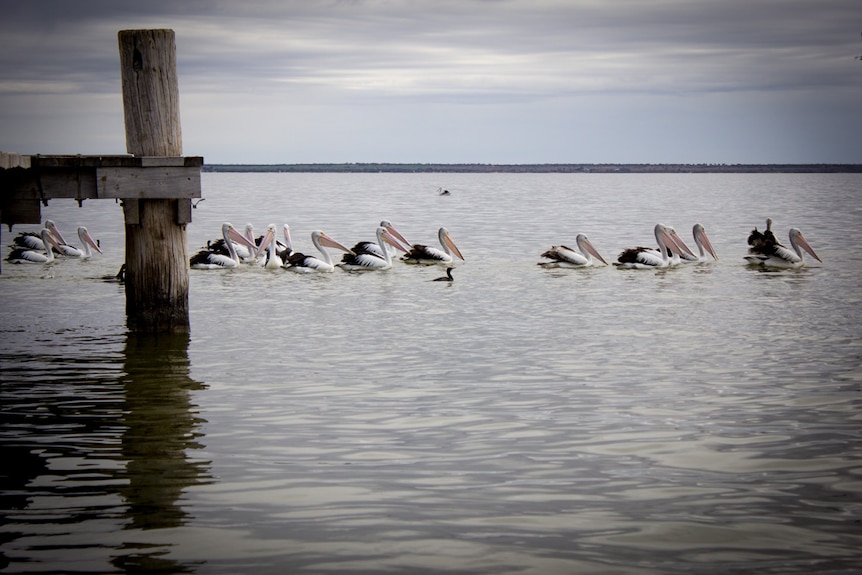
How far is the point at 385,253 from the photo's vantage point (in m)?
19.2

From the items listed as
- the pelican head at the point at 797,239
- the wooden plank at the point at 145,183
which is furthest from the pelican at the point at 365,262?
the wooden plank at the point at 145,183

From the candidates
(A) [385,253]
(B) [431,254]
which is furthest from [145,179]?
Answer: (B) [431,254]

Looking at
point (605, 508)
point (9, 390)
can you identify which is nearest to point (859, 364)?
point (605, 508)

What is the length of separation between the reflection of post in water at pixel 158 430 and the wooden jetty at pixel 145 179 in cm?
67

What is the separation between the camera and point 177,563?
4609mm

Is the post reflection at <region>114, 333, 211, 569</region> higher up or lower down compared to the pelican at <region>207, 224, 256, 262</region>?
lower down

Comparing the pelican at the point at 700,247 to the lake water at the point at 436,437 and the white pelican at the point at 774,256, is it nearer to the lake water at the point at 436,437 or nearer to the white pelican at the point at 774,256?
the white pelican at the point at 774,256

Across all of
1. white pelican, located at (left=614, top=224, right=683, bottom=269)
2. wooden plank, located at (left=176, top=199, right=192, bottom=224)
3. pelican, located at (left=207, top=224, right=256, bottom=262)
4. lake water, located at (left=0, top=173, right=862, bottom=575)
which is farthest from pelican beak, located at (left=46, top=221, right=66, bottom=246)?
wooden plank, located at (left=176, top=199, right=192, bottom=224)

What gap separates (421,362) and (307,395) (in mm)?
1665

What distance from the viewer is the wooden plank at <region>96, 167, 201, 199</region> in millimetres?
9852

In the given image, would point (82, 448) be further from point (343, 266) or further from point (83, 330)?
point (343, 266)

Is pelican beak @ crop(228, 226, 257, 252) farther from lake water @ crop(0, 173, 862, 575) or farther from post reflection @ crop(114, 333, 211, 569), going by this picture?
post reflection @ crop(114, 333, 211, 569)

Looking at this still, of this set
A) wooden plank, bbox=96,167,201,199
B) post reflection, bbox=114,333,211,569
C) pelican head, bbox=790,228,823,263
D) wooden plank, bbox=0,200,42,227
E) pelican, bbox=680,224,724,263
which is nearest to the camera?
post reflection, bbox=114,333,211,569

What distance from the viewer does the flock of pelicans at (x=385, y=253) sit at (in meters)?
18.9
